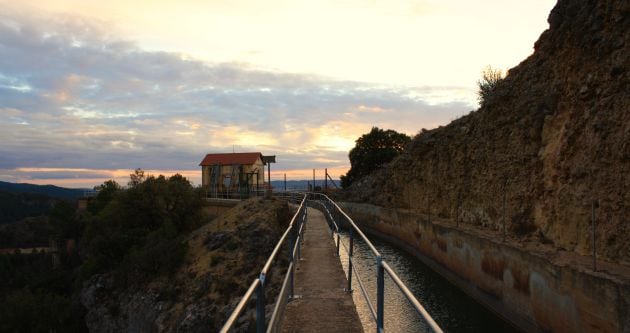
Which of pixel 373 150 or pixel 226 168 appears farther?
pixel 226 168

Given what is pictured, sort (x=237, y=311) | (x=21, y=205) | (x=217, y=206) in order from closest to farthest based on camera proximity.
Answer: (x=237, y=311)
(x=217, y=206)
(x=21, y=205)

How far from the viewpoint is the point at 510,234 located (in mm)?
13625

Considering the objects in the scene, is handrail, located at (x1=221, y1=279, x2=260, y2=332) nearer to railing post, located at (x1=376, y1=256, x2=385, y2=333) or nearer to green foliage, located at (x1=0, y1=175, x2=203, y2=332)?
railing post, located at (x1=376, y1=256, x2=385, y2=333)

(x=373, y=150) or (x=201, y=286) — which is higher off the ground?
(x=373, y=150)

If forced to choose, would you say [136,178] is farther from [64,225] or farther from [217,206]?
[64,225]

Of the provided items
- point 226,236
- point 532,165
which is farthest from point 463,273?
point 226,236

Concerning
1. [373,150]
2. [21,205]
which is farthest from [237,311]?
[21,205]

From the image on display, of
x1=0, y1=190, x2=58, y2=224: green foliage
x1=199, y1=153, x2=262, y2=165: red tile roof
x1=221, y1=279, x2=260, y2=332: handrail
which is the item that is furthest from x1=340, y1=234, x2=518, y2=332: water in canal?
x1=0, y1=190, x2=58, y2=224: green foliage

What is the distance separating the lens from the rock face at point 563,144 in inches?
374

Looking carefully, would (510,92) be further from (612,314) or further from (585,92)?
(612,314)

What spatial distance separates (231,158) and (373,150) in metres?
26.2

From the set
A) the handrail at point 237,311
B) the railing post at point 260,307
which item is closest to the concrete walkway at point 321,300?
the railing post at point 260,307

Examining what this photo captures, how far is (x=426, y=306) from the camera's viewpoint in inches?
528

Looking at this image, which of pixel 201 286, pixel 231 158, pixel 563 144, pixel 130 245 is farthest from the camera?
pixel 231 158
